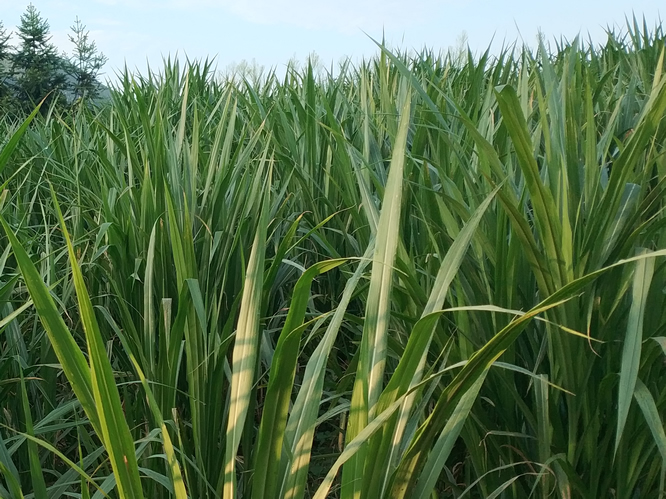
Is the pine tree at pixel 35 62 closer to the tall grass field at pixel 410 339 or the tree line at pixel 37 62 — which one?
the tree line at pixel 37 62

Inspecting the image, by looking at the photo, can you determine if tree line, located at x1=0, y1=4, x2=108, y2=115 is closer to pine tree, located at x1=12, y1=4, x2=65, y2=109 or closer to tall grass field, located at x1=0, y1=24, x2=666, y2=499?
pine tree, located at x1=12, y1=4, x2=65, y2=109

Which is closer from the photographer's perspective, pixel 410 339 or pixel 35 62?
pixel 410 339

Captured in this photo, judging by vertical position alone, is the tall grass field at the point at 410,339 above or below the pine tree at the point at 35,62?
below

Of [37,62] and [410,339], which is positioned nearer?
[410,339]

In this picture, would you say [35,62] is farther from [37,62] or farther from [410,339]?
[410,339]

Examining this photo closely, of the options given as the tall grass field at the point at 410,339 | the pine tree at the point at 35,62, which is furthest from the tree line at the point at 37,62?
the tall grass field at the point at 410,339

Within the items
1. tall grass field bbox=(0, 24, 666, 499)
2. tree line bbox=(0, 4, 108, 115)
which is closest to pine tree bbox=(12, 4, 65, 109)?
tree line bbox=(0, 4, 108, 115)

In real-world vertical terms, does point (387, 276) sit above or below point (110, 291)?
above

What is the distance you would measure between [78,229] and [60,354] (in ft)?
3.08

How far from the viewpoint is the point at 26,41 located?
15.7 m

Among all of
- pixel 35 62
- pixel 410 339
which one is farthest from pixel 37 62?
pixel 410 339

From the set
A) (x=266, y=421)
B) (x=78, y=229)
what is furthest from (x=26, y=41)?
(x=266, y=421)

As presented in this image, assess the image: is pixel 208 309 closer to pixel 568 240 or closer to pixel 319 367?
pixel 319 367

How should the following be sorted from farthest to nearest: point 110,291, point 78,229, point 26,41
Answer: point 26,41
point 78,229
point 110,291
